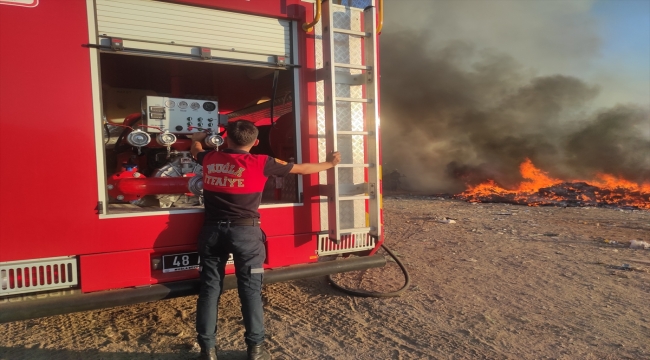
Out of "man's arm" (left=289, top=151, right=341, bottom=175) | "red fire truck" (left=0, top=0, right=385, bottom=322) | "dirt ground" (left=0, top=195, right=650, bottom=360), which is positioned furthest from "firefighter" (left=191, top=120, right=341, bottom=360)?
"dirt ground" (left=0, top=195, right=650, bottom=360)

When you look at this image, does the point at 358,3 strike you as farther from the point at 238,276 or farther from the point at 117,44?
the point at 238,276

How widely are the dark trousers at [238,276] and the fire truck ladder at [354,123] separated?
2.69 ft

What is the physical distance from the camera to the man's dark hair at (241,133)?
3100 millimetres

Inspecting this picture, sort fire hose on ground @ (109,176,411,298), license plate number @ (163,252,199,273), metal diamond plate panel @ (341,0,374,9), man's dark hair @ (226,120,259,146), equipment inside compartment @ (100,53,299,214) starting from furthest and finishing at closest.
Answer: metal diamond plate panel @ (341,0,374,9)
equipment inside compartment @ (100,53,299,214)
fire hose on ground @ (109,176,411,298)
license plate number @ (163,252,199,273)
man's dark hair @ (226,120,259,146)

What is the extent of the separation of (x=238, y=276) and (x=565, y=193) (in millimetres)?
15049

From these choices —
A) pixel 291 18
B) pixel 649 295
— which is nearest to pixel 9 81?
pixel 291 18

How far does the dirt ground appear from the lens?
333 cm

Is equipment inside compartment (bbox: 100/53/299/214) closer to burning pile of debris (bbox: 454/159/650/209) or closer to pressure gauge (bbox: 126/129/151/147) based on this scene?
pressure gauge (bbox: 126/129/151/147)

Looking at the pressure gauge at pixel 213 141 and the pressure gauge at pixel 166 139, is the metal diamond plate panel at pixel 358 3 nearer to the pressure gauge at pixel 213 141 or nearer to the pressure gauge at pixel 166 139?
the pressure gauge at pixel 213 141

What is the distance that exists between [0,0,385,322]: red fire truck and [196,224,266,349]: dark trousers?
248 mm

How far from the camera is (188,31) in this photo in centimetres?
326

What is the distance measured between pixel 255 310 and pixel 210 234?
59 centimetres

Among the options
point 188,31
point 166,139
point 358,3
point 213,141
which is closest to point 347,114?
point 358,3

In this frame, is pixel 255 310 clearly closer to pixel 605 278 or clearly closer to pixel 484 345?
pixel 484 345
